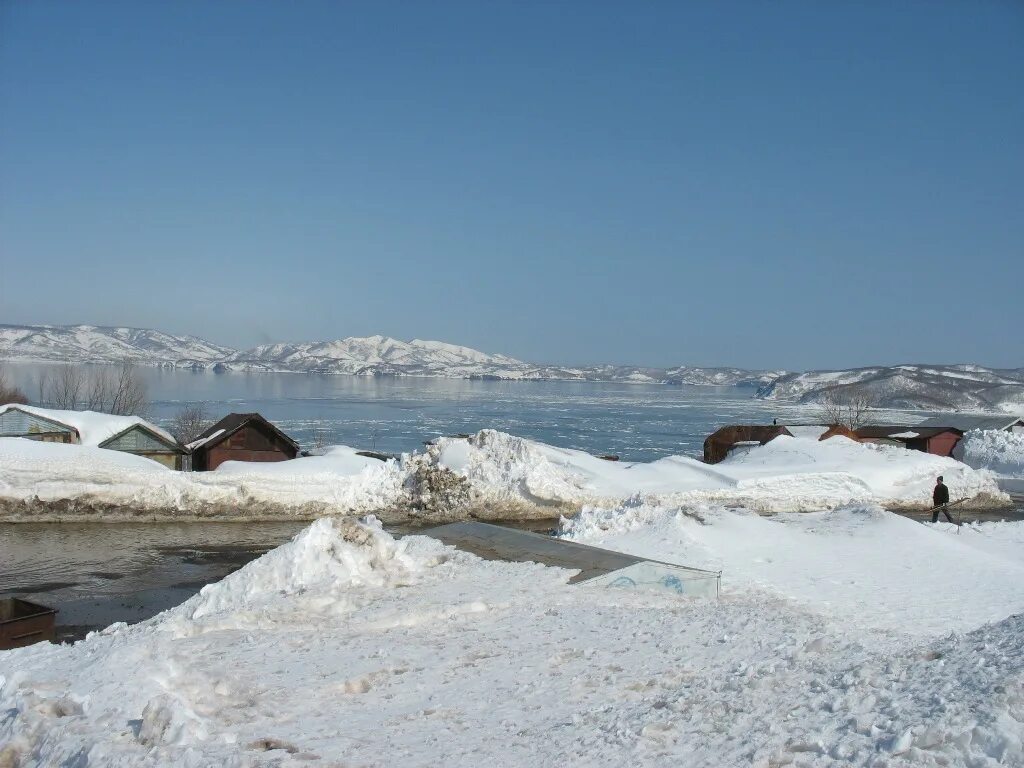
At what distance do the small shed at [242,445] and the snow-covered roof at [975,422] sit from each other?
131 ft

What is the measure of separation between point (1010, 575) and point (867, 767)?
12.6m

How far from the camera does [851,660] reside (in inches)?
289

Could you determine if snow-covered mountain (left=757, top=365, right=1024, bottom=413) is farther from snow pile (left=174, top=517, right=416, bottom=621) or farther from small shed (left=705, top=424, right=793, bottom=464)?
snow pile (left=174, top=517, right=416, bottom=621)

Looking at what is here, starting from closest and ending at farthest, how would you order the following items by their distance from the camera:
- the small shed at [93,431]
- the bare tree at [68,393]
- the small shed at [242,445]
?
the small shed at [93,431] → the small shed at [242,445] → the bare tree at [68,393]

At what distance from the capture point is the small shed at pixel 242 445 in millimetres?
34156

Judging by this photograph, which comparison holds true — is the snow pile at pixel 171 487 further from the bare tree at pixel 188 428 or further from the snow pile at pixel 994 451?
the snow pile at pixel 994 451

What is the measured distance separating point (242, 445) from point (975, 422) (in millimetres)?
45549

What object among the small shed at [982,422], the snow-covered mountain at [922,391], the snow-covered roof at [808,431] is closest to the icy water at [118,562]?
the snow-covered roof at [808,431]

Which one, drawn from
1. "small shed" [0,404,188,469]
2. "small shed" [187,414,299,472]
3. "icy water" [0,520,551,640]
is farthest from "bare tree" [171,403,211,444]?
"icy water" [0,520,551,640]

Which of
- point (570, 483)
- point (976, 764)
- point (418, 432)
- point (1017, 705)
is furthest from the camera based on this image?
point (418, 432)

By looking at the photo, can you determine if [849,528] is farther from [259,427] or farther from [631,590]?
[259,427]

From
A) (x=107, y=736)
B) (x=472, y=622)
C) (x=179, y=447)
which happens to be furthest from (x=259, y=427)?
(x=107, y=736)

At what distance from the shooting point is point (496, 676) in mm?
7652

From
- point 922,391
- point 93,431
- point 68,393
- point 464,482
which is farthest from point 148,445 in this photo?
point 922,391
